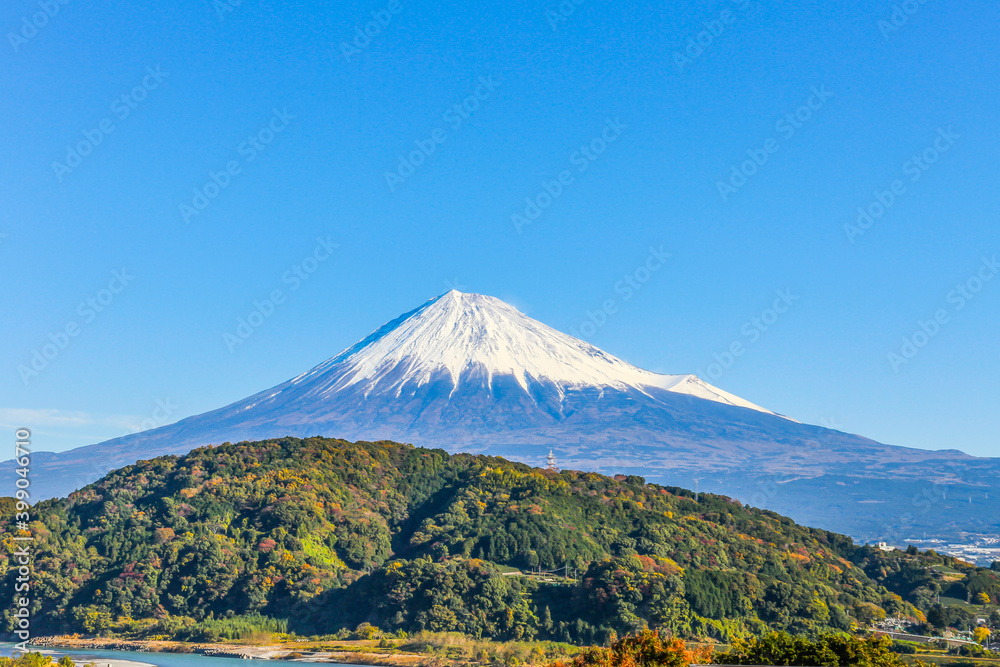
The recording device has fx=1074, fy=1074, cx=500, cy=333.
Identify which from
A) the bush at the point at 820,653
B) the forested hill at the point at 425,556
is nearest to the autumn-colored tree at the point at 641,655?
the bush at the point at 820,653

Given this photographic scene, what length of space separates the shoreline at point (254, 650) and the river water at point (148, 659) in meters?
0.69

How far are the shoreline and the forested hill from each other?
66.9 inches

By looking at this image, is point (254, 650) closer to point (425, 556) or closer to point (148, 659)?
point (148, 659)

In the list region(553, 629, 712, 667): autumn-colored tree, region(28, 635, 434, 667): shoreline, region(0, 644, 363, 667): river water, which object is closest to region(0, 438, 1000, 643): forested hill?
region(28, 635, 434, 667): shoreline

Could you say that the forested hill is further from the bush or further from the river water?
the bush

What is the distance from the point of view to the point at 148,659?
5206 cm

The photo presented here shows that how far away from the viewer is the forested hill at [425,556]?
5538cm

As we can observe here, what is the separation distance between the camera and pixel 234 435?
180 metres

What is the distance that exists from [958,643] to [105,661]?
39952 millimetres

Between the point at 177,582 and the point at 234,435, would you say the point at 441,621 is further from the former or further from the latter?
the point at 234,435

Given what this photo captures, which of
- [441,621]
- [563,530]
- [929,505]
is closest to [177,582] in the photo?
[441,621]

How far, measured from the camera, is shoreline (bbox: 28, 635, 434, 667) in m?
50.9

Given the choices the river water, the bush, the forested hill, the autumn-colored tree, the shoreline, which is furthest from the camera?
the forested hill

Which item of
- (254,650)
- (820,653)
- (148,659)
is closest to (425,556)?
(254,650)
